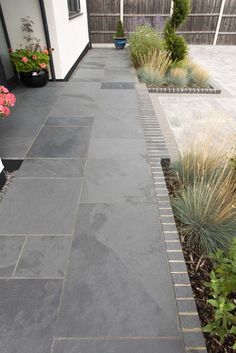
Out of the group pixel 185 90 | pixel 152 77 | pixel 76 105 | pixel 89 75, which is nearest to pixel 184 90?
pixel 185 90

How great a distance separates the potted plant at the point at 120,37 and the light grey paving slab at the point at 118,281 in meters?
8.75

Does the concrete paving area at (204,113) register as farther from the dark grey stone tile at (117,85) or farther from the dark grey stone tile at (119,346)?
the dark grey stone tile at (119,346)

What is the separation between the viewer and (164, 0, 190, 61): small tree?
5.67m

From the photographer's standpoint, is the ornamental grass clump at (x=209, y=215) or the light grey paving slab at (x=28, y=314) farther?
the ornamental grass clump at (x=209, y=215)

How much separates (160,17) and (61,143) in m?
8.83

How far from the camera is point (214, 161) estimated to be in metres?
2.46

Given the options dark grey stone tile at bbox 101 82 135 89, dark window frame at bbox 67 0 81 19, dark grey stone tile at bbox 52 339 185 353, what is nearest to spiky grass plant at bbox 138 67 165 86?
dark grey stone tile at bbox 101 82 135 89

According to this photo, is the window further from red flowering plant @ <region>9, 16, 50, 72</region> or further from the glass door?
the glass door

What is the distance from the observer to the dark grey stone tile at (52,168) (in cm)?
265

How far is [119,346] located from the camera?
4.40 ft

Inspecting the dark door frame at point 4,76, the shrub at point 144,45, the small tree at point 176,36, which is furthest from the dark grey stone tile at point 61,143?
the small tree at point 176,36

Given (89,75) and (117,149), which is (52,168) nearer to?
(117,149)

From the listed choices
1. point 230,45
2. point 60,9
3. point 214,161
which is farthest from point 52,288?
point 230,45

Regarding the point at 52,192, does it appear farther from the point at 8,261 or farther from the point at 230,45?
the point at 230,45
